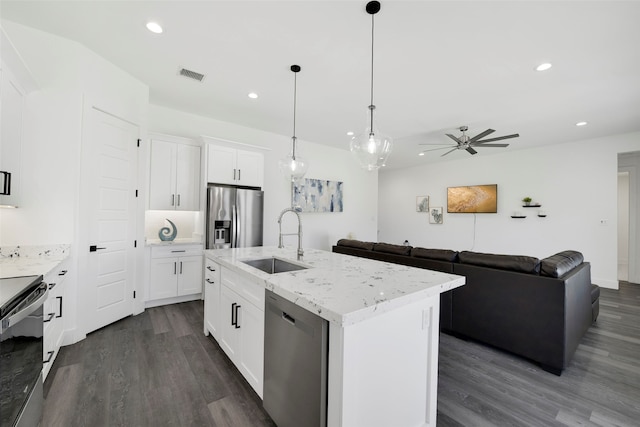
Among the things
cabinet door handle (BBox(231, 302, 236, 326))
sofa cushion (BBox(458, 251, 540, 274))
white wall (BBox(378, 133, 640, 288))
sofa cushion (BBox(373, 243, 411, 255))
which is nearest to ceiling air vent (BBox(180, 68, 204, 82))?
cabinet door handle (BBox(231, 302, 236, 326))

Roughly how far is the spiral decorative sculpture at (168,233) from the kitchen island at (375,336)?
2588 mm

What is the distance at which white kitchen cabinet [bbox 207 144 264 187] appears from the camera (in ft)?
13.0

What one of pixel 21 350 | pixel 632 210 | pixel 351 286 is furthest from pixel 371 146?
pixel 632 210

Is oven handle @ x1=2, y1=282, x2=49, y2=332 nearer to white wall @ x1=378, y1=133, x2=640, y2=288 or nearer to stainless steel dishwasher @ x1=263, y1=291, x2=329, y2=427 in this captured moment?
stainless steel dishwasher @ x1=263, y1=291, x2=329, y2=427

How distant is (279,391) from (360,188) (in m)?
5.68

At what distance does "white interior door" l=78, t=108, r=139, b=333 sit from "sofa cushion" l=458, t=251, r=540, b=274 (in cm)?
Result: 382

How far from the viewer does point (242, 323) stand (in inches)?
76.5

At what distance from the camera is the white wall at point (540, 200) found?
4.87 m

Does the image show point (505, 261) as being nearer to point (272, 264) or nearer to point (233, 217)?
point (272, 264)

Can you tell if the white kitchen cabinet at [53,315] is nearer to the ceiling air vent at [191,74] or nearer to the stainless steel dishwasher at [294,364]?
the stainless steel dishwasher at [294,364]

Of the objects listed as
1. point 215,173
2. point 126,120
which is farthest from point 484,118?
point 126,120

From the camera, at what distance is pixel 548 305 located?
2.22 m

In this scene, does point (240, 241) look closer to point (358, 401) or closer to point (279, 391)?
point (279, 391)

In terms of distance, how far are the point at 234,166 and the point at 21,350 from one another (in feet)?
10.6
